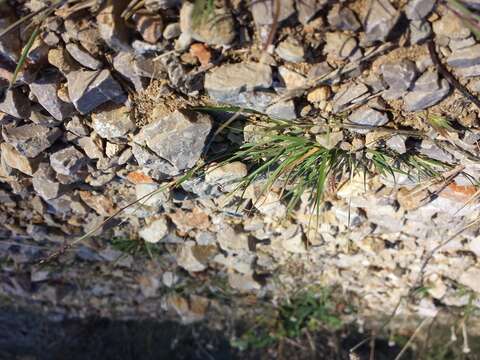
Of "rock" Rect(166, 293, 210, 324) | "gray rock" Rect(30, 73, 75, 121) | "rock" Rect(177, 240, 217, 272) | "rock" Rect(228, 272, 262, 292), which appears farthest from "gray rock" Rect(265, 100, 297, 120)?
"rock" Rect(166, 293, 210, 324)

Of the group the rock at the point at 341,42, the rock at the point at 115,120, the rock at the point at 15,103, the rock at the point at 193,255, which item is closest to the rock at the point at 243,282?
the rock at the point at 193,255

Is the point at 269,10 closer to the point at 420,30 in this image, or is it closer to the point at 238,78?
the point at 238,78

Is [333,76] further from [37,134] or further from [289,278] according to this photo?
[289,278]

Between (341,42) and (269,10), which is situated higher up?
(269,10)

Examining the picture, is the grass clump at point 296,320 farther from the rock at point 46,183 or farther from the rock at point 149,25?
the rock at point 149,25

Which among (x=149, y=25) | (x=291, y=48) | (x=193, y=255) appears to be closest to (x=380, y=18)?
(x=291, y=48)

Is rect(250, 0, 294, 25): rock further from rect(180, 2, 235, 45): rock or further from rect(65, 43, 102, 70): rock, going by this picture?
rect(65, 43, 102, 70): rock

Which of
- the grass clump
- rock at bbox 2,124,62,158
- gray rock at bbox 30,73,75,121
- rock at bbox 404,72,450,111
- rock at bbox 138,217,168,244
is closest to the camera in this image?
rock at bbox 404,72,450,111
